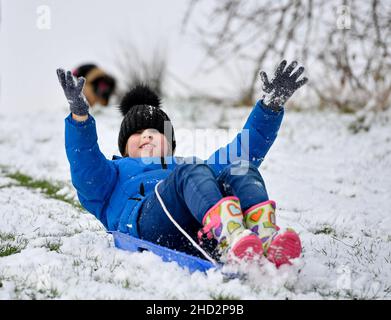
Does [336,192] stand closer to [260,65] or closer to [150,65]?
[260,65]

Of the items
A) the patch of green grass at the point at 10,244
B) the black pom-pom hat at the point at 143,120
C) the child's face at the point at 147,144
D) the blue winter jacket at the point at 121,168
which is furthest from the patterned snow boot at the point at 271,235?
the black pom-pom hat at the point at 143,120

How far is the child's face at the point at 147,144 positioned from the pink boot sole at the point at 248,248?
1.19 meters

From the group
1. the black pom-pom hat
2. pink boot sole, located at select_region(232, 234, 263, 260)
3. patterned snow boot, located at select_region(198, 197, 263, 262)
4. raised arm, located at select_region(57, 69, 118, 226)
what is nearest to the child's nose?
the black pom-pom hat

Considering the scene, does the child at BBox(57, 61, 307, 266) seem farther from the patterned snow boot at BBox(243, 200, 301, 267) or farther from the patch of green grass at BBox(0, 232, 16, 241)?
the patch of green grass at BBox(0, 232, 16, 241)

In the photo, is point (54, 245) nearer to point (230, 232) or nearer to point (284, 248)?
point (230, 232)

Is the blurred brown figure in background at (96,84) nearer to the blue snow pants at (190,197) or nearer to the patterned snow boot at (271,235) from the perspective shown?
the blue snow pants at (190,197)

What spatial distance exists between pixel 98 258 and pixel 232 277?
2.34 ft

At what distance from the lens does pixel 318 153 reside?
629cm

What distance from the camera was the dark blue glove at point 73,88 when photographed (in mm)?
2412

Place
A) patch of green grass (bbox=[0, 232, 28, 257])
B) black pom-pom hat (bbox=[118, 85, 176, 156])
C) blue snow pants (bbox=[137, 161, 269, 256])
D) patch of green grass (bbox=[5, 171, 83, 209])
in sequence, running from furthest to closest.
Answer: patch of green grass (bbox=[5, 171, 83, 209])
black pom-pom hat (bbox=[118, 85, 176, 156])
patch of green grass (bbox=[0, 232, 28, 257])
blue snow pants (bbox=[137, 161, 269, 256])

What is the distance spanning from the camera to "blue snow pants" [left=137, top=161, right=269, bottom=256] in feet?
6.85

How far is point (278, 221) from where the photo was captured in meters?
3.45

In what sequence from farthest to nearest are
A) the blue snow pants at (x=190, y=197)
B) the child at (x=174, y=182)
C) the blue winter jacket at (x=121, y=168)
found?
the blue winter jacket at (x=121, y=168) → the blue snow pants at (x=190, y=197) → the child at (x=174, y=182)
